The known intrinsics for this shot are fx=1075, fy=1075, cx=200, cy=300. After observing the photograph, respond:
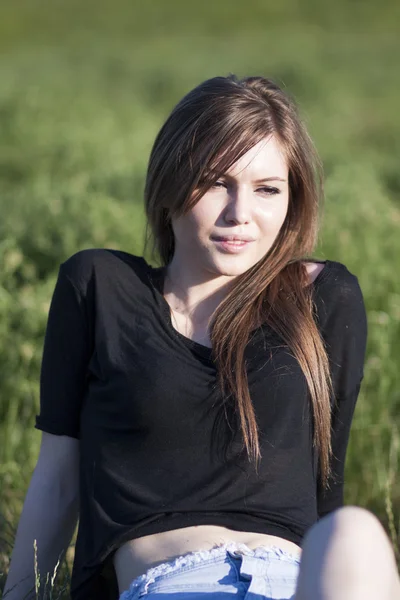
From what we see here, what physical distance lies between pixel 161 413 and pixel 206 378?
127mm

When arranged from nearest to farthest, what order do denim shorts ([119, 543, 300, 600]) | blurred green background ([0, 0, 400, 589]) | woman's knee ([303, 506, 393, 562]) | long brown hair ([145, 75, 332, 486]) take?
woman's knee ([303, 506, 393, 562]) → denim shorts ([119, 543, 300, 600]) → long brown hair ([145, 75, 332, 486]) → blurred green background ([0, 0, 400, 589])

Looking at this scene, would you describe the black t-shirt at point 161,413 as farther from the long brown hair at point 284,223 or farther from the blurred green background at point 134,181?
the blurred green background at point 134,181

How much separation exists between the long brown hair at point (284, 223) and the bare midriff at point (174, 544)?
0.54ft

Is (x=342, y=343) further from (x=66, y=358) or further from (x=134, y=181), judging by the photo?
(x=134, y=181)

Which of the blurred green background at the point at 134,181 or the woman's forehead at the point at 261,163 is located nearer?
the woman's forehead at the point at 261,163

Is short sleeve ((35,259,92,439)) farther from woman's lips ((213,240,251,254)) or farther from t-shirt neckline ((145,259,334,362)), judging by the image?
woman's lips ((213,240,251,254))

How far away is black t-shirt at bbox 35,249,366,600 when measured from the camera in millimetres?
2174

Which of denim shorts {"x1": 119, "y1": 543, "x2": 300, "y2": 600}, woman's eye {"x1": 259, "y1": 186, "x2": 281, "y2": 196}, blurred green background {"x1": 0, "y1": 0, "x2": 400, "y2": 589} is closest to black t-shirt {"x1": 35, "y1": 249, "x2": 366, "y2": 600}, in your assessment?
denim shorts {"x1": 119, "y1": 543, "x2": 300, "y2": 600}

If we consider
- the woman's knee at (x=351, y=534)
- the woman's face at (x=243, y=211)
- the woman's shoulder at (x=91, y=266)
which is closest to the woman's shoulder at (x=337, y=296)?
the woman's face at (x=243, y=211)

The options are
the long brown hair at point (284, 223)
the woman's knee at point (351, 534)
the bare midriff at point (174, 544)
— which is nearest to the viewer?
the woman's knee at point (351, 534)

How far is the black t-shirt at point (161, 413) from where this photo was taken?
217cm

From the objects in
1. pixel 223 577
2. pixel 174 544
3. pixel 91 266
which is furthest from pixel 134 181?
pixel 223 577

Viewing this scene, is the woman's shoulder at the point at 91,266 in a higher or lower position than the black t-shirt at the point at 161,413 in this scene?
higher

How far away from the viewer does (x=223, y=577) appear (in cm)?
199
